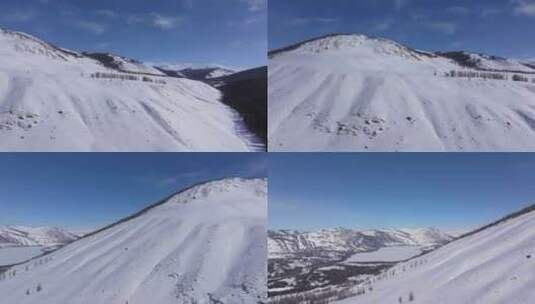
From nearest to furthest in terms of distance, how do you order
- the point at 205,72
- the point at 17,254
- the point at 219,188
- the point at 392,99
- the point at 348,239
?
the point at 17,254 < the point at 219,188 < the point at 348,239 < the point at 392,99 < the point at 205,72

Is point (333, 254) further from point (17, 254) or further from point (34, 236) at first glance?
point (17, 254)

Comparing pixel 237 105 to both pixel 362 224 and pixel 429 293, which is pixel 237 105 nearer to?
pixel 362 224

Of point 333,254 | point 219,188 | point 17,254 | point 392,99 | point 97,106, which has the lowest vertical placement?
point 333,254

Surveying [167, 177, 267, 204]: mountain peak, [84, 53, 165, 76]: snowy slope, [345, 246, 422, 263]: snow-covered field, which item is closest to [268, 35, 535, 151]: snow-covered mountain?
[167, 177, 267, 204]: mountain peak

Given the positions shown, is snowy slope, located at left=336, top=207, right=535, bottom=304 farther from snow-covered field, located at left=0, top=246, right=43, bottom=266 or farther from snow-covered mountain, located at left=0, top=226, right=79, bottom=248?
snow-covered field, located at left=0, top=246, right=43, bottom=266

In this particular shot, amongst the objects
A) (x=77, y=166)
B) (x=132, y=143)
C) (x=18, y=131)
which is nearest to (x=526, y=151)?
(x=132, y=143)

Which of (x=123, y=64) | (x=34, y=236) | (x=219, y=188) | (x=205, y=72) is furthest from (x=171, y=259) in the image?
(x=123, y=64)
